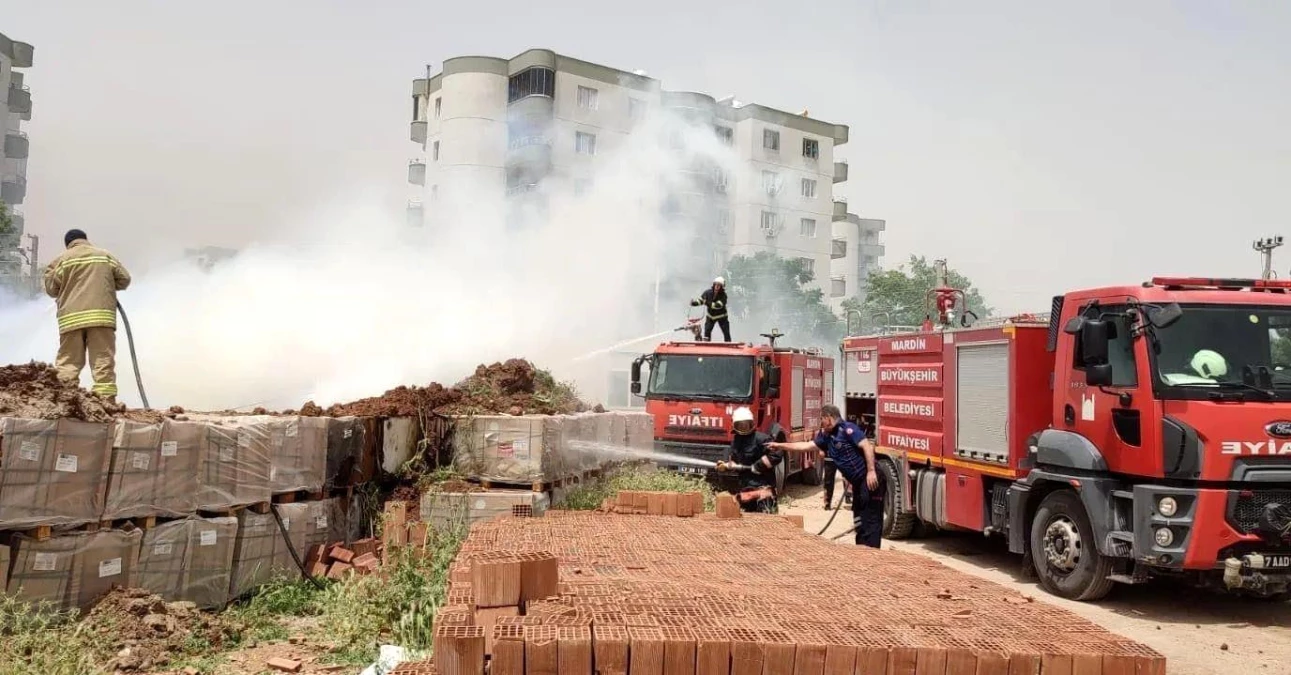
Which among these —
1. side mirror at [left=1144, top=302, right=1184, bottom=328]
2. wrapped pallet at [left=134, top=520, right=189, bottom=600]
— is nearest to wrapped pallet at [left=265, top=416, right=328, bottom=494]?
wrapped pallet at [left=134, top=520, right=189, bottom=600]

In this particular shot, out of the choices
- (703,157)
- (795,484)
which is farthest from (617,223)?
(795,484)

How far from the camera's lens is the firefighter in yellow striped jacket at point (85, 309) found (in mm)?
7590

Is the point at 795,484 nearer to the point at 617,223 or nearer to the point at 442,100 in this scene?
the point at 617,223

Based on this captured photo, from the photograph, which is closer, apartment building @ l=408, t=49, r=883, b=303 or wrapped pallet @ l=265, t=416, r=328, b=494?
wrapped pallet @ l=265, t=416, r=328, b=494

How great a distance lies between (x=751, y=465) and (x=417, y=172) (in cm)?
4152

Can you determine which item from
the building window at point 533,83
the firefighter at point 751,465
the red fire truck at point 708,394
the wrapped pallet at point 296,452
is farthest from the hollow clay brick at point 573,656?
the building window at point 533,83

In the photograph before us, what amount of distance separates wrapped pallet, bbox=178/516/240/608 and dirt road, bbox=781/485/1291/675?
516cm

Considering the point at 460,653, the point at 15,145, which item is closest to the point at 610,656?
the point at 460,653

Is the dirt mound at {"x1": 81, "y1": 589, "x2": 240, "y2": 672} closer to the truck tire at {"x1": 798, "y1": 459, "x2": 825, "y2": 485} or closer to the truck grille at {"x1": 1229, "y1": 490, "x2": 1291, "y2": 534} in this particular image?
the truck grille at {"x1": 1229, "y1": 490, "x2": 1291, "y2": 534}

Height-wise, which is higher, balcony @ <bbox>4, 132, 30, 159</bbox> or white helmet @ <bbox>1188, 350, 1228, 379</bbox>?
balcony @ <bbox>4, 132, 30, 159</bbox>

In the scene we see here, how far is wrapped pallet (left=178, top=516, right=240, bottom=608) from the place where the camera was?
5965 mm

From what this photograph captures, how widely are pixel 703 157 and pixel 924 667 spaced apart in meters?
39.1

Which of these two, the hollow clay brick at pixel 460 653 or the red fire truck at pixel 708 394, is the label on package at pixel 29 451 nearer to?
the hollow clay brick at pixel 460 653

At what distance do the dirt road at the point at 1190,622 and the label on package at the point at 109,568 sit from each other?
581 cm
